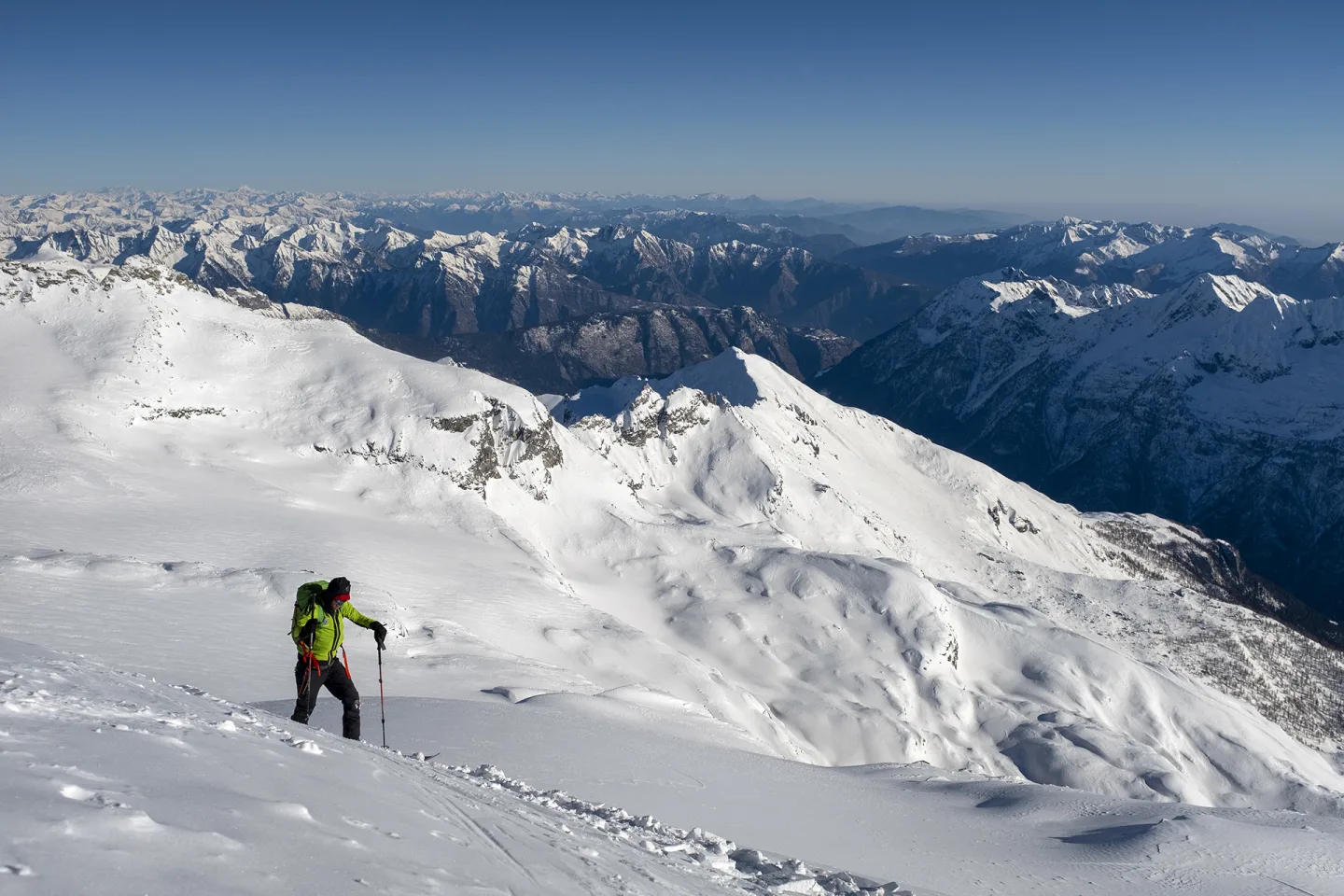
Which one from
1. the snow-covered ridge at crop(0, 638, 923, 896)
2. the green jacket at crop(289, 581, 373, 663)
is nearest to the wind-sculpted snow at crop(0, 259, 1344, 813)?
the green jacket at crop(289, 581, 373, 663)

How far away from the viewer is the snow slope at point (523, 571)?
33.9 metres

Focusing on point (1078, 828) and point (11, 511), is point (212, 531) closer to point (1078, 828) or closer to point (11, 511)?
point (11, 511)

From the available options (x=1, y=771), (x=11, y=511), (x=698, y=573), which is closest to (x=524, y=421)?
(x=698, y=573)

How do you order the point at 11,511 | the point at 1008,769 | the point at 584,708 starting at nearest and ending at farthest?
the point at 584,708
the point at 11,511
the point at 1008,769

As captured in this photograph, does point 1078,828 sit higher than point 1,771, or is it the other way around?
point 1,771

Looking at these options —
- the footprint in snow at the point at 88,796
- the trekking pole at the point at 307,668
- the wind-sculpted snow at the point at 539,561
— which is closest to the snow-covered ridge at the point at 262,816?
the footprint in snow at the point at 88,796

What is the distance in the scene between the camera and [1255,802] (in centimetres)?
8094

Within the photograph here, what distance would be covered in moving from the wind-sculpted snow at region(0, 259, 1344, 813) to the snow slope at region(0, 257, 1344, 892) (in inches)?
10.6

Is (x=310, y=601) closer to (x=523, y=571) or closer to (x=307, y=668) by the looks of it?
(x=307, y=668)

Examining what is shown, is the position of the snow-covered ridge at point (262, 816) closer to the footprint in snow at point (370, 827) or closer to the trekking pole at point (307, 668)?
the footprint in snow at point (370, 827)

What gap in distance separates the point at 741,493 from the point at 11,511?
3591 inches

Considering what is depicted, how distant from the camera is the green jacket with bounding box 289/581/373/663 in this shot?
16.7 metres

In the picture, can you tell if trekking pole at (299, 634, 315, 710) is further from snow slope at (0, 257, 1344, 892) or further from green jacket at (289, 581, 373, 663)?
snow slope at (0, 257, 1344, 892)

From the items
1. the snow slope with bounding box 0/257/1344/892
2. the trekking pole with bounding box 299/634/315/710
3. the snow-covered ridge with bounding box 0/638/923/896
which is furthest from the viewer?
the snow slope with bounding box 0/257/1344/892
